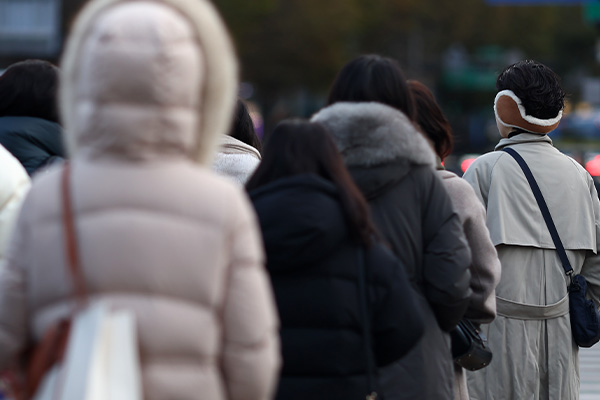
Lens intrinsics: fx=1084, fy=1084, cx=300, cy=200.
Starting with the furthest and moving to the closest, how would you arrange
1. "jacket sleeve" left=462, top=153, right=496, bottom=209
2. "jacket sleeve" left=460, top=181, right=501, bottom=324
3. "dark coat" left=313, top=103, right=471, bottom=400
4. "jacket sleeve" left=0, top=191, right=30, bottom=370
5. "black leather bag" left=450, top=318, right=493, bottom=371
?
1. "jacket sleeve" left=462, top=153, right=496, bottom=209
2. "black leather bag" left=450, top=318, right=493, bottom=371
3. "jacket sleeve" left=460, top=181, right=501, bottom=324
4. "dark coat" left=313, top=103, right=471, bottom=400
5. "jacket sleeve" left=0, top=191, right=30, bottom=370

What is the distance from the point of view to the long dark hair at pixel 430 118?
15.7ft

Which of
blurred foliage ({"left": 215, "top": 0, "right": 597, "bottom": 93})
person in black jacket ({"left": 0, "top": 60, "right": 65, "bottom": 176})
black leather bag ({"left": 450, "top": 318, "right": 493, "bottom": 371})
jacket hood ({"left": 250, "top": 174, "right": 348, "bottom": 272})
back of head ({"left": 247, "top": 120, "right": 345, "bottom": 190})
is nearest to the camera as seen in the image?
jacket hood ({"left": 250, "top": 174, "right": 348, "bottom": 272})

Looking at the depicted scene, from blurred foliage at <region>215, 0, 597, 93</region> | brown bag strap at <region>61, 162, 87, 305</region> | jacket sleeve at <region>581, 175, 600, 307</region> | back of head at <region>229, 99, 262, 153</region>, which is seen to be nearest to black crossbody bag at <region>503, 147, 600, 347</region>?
jacket sleeve at <region>581, 175, 600, 307</region>

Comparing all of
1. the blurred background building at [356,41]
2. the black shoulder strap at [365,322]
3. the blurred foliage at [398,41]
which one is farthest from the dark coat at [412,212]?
the blurred foliage at [398,41]

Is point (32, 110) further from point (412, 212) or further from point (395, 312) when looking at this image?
point (395, 312)

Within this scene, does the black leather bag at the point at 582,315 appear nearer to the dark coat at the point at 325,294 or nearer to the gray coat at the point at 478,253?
the gray coat at the point at 478,253

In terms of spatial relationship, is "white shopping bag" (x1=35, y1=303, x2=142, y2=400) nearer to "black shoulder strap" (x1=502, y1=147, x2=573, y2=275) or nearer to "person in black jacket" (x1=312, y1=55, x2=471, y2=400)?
"person in black jacket" (x1=312, y1=55, x2=471, y2=400)

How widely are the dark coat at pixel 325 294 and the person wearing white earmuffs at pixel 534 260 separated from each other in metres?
1.82

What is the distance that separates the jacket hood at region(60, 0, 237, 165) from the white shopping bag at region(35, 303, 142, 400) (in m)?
0.41

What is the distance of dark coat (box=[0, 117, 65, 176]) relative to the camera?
4.88 metres

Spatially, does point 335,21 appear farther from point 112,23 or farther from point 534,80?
point 112,23

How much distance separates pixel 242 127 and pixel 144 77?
3.29 meters

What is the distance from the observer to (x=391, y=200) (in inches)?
156

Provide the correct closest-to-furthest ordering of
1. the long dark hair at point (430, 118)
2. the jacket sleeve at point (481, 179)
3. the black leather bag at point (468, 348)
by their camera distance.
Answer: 1. the black leather bag at point (468, 348)
2. the long dark hair at point (430, 118)
3. the jacket sleeve at point (481, 179)
